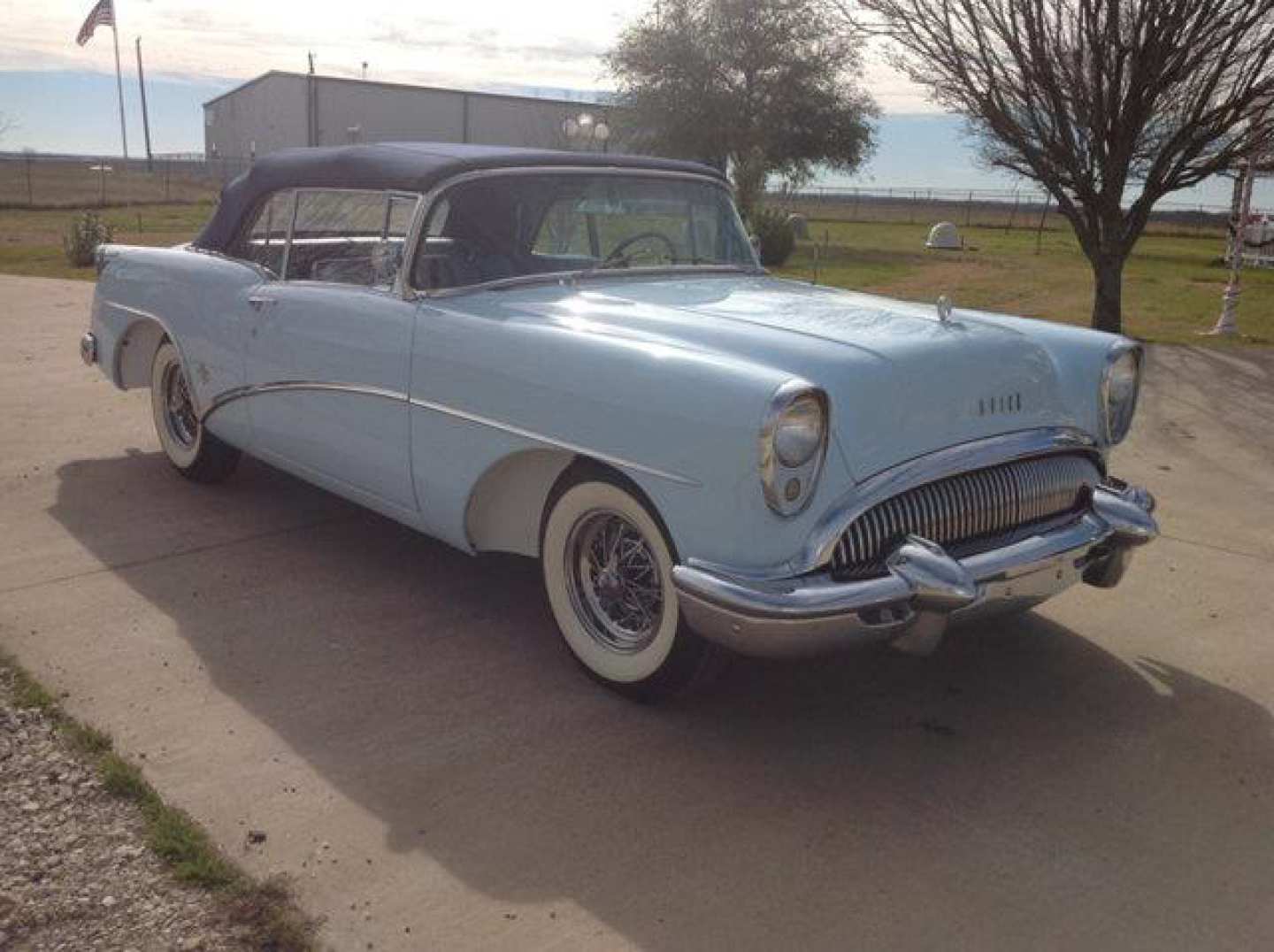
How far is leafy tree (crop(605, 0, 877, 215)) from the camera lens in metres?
31.0

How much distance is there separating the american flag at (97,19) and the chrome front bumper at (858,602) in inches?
1555

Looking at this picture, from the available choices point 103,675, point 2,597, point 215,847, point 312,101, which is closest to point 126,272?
point 2,597

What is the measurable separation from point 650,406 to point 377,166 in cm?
179

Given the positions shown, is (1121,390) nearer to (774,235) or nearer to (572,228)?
(572,228)

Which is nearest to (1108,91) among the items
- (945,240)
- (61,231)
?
(945,240)

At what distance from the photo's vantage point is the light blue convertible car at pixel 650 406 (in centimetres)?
285

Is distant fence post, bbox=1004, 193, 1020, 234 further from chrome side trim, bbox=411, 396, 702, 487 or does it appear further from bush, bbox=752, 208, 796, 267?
chrome side trim, bbox=411, 396, 702, 487

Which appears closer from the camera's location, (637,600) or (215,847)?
(215,847)

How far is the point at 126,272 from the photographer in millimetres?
5602

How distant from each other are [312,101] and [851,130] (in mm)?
24990

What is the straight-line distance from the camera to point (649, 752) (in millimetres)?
3111

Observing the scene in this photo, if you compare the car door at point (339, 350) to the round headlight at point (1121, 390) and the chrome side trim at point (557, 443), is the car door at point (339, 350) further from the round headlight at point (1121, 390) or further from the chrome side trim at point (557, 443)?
the round headlight at point (1121, 390)

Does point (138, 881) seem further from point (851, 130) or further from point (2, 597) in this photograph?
point (851, 130)

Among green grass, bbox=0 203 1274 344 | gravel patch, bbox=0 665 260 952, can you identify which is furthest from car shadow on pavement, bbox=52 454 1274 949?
green grass, bbox=0 203 1274 344
